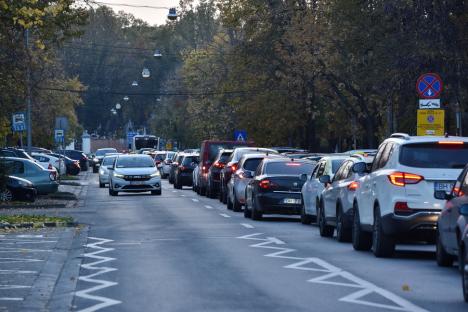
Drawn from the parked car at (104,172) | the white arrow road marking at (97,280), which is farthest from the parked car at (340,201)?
the parked car at (104,172)

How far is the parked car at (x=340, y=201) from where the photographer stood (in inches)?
890

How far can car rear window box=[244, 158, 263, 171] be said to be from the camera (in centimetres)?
3665

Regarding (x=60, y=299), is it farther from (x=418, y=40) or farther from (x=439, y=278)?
(x=418, y=40)

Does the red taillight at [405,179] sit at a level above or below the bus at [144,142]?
above

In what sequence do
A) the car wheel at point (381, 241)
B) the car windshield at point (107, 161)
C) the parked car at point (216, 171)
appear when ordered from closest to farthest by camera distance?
the car wheel at point (381, 241) < the parked car at point (216, 171) < the car windshield at point (107, 161)

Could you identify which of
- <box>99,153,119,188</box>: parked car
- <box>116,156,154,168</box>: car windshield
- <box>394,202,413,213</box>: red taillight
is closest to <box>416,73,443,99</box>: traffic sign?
<box>394,202,413,213</box>: red taillight

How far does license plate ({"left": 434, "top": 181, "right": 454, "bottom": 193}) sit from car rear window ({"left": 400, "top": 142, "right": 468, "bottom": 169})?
0.82ft

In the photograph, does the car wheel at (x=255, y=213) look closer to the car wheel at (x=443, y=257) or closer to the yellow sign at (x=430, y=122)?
the yellow sign at (x=430, y=122)

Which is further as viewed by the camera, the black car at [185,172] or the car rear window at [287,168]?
the black car at [185,172]

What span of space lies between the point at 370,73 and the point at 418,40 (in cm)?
1319

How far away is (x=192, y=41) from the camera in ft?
466

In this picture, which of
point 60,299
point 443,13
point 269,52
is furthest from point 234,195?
point 269,52

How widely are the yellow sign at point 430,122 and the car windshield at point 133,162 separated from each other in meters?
21.6

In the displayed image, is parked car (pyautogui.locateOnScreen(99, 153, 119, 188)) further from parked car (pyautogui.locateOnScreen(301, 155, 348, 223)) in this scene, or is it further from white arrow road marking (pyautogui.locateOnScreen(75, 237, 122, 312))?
white arrow road marking (pyautogui.locateOnScreen(75, 237, 122, 312))
